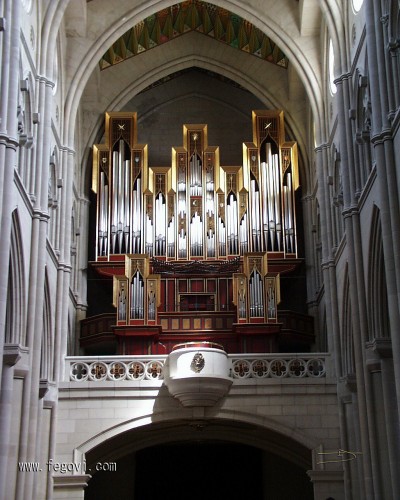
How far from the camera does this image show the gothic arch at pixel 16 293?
2038 centimetres

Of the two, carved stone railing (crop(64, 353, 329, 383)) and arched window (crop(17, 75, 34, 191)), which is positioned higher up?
arched window (crop(17, 75, 34, 191))

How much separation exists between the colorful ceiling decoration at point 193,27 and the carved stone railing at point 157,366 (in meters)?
11.7

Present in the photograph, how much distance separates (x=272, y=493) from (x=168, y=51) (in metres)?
15.5

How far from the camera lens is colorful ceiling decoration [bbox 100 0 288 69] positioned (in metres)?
32.0

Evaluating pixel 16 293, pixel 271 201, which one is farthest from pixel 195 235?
Answer: pixel 16 293

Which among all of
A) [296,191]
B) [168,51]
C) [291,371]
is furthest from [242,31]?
[291,371]

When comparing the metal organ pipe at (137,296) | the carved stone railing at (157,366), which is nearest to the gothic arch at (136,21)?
the metal organ pipe at (137,296)

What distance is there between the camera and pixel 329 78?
26.9 m

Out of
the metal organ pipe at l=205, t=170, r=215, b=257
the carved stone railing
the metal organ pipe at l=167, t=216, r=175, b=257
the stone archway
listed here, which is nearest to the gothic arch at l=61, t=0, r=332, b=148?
the metal organ pipe at l=167, t=216, r=175, b=257

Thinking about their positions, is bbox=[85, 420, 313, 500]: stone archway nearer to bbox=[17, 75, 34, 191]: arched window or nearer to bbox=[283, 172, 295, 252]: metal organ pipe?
bbox=[283, 172, 295, 252]: metal organ pipe

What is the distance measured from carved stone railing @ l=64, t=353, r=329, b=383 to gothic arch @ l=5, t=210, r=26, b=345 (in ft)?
13.9

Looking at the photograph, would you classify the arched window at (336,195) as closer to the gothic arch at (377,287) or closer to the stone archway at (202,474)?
the gothic arch at (377,287)

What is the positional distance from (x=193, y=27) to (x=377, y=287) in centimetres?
1535

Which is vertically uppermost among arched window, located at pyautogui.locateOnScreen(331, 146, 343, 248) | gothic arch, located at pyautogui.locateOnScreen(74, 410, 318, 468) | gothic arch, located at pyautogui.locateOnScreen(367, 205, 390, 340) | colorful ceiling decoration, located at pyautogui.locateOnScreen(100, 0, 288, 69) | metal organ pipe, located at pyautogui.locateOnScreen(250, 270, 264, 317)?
colorful ceiling decoration, located at pyautogui.locateOnScreen(100, 0, 288, 69)
